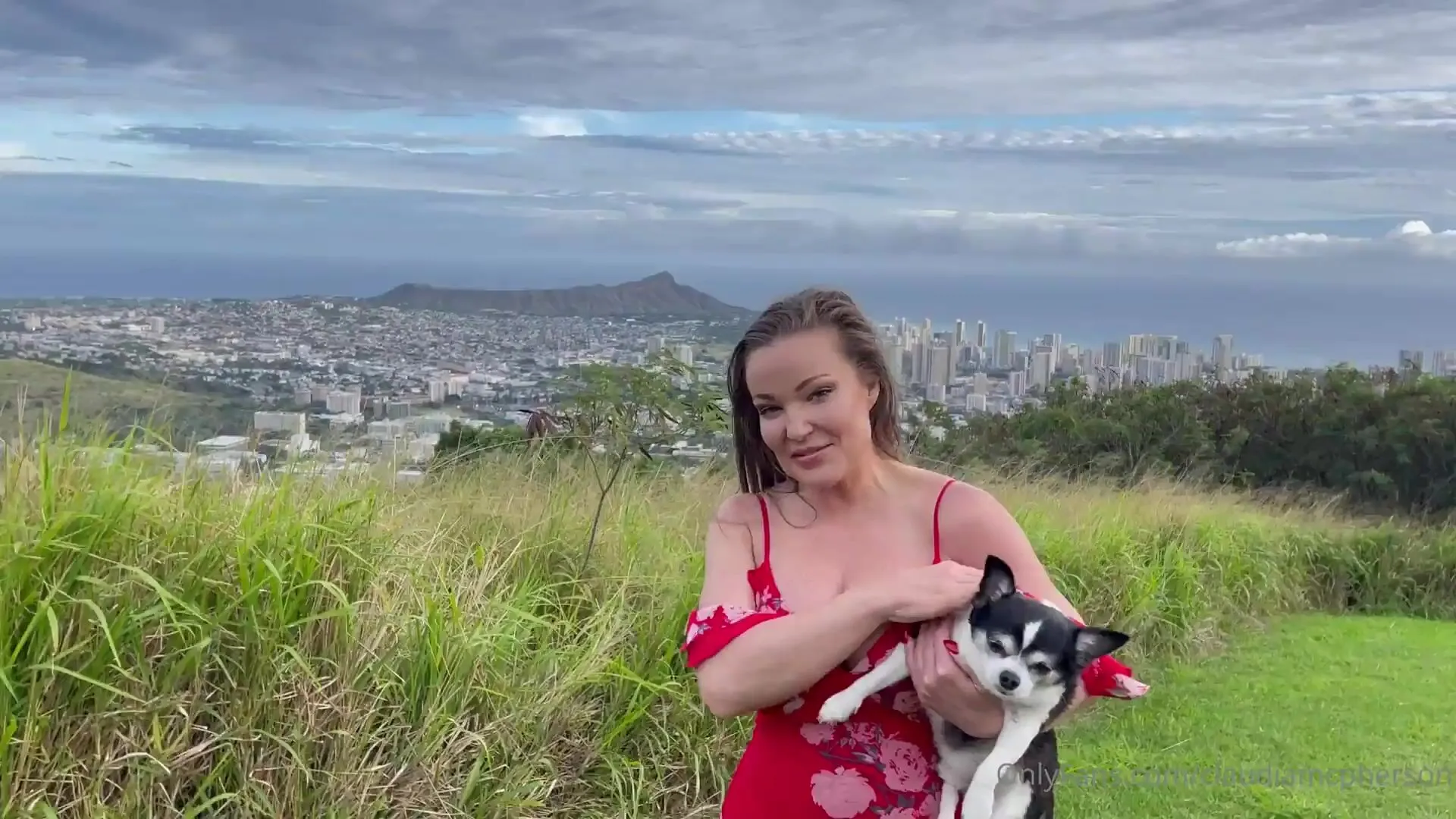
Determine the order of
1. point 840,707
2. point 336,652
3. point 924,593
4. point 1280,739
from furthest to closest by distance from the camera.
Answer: point 1280,739
point 336,652
point 840,707
point 924,593

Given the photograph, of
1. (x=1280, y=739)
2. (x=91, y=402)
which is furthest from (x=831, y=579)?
(x=1280, y=739)

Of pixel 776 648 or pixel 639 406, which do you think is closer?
pixel 776 648

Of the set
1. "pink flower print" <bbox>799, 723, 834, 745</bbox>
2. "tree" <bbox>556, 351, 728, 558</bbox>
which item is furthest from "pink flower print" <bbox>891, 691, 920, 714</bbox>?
"tree" <bbox>556, 351, 728, 558</bbox>

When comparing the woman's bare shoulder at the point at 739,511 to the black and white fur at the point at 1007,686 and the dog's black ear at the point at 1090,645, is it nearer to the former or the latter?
A: the black and white fur at the point at 1007,686

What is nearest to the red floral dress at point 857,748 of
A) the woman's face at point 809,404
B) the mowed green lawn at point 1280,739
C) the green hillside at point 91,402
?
the woman's face at point 809,404

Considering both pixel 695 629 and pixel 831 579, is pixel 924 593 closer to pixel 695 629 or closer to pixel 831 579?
pixel 831 579

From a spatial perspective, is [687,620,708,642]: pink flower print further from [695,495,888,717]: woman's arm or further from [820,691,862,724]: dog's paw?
[820,691,862,724]: dog's paw
